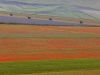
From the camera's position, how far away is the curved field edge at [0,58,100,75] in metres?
22.5

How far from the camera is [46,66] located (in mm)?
24438

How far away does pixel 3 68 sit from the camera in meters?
22.8

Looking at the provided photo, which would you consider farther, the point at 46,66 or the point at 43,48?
the point at 43,48

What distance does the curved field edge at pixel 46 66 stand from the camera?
22522 mm

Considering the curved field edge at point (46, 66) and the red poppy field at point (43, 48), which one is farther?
the red poppy field at point (43, 48)

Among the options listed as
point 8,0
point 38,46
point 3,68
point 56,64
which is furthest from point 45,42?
point 8,0

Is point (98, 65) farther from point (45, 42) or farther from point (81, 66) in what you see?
point (45, 42)

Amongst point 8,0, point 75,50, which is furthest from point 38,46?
point 8,0

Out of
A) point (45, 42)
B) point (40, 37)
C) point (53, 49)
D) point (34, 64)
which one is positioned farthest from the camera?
point (40, 37)

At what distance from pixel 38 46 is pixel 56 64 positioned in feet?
32.5

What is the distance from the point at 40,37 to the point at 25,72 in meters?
20.4

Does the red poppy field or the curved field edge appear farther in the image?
the red poppy field

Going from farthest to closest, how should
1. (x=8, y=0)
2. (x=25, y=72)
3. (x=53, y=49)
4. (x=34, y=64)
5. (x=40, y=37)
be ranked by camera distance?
(x=8, y=0)
(x=40, y=37)
(x=53, y=49)
(x=34, y=64)
(x=25, y=72)

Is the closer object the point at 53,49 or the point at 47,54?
the point at 47,54
